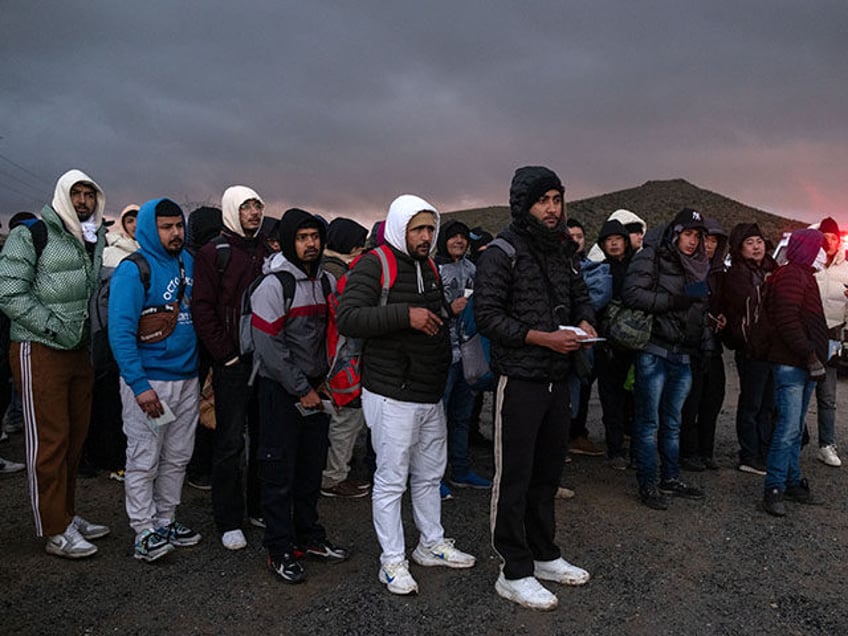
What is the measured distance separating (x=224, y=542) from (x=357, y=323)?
1.96 meters

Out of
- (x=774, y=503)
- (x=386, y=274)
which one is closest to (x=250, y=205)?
(x=386, y=274)

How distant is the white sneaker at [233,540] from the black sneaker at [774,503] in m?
4.07

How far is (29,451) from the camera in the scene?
402cm

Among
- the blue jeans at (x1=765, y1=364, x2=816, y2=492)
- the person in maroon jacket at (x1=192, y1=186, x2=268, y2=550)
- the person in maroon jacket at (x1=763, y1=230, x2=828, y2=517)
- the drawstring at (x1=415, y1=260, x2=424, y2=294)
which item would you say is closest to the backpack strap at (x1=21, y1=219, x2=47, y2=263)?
the person in maroon jacket at (x1=192, y1=186, x2=268, y2=550)

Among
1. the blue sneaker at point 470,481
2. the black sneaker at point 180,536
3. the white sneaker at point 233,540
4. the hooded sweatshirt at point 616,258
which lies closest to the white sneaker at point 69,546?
the black sneaker at point 180,536

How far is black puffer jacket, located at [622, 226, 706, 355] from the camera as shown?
494 cm

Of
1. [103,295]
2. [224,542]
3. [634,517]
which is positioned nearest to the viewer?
[103,295]

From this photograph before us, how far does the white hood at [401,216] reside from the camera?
362 cm

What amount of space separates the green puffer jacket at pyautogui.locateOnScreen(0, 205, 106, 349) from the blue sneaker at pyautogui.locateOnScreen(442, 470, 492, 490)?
317cm

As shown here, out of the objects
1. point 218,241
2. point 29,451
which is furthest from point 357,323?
point 29,451

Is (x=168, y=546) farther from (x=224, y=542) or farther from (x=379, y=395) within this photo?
(x=379, y=395)

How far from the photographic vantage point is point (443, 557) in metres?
3.98

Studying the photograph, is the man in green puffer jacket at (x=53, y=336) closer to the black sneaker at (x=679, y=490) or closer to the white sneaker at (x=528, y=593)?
the white sneaker at (x=528, y=593)

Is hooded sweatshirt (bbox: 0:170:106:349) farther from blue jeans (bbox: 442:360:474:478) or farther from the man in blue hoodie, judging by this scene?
blue jeans (bbox: 442:360:474:478)
